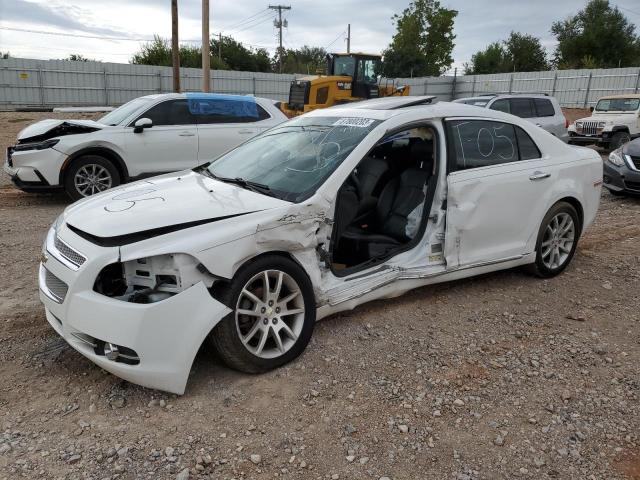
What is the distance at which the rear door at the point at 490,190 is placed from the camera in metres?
4.20

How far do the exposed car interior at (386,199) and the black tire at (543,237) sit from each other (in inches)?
47.8

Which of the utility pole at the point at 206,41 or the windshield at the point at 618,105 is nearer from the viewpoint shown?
the windshield at the point at 618,105

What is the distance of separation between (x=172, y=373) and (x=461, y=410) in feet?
5.29

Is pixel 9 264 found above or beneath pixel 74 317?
beneath

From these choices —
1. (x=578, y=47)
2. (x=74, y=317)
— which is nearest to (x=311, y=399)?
(x=74, y=317)

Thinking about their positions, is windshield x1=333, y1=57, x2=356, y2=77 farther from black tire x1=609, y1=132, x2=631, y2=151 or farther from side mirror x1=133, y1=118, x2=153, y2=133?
side mirror x1=133, y1=118, x2=153, y2=133

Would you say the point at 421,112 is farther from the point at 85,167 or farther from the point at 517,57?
the point at 517,57

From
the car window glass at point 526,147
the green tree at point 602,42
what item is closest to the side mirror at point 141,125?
the car window glass at point 526,147

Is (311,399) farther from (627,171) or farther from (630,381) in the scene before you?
(627,171)

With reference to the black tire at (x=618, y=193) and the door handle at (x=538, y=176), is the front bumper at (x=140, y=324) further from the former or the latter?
the black tire at (x=618, y=193)

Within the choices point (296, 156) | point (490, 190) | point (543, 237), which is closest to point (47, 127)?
point (296, 156)

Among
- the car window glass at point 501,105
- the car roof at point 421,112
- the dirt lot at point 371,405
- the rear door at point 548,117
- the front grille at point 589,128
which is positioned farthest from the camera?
the front grille at point 589,128

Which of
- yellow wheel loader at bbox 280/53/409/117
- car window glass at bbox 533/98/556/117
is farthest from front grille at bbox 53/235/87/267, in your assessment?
yellow wheel loader at bbox 280/53/409/117

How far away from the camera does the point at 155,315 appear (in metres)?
2.76
